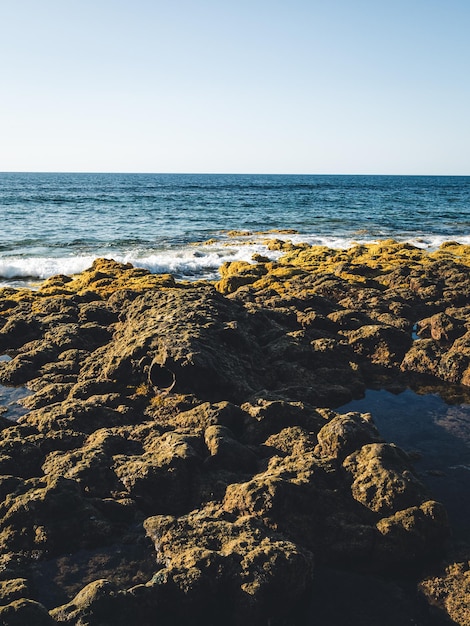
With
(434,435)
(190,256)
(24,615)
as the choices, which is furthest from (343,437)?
(190,256)

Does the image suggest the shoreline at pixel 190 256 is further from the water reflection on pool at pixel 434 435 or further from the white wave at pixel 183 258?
the water reflection on pool at pixel 434 435

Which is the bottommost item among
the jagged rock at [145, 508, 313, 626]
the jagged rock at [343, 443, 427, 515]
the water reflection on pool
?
the water reflection on pool

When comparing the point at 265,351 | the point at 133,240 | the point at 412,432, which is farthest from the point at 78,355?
the point at 133,240

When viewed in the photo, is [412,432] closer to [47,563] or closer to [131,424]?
[131,424]

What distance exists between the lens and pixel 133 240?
34531 mm

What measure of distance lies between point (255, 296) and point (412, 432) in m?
7.44

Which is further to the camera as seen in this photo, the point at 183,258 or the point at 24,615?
the point at 183,258

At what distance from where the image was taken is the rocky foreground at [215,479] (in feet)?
16.1

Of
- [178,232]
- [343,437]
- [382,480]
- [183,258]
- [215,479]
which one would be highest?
[343,437]

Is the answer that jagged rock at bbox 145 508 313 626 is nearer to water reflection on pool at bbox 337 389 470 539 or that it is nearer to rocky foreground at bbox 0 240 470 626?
rocky foreground at bbox 0 240 470 626

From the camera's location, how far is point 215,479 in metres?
6.50

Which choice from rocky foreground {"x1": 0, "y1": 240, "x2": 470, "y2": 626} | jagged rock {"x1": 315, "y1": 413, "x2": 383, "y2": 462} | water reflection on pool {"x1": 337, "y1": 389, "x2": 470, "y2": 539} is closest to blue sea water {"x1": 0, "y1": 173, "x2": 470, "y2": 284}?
rocky foreground {"x1": 0, "y1": 240, "x2": 470, "y2": 626}

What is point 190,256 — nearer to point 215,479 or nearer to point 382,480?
point 215,479

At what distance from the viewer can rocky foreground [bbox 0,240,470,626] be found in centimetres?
490
